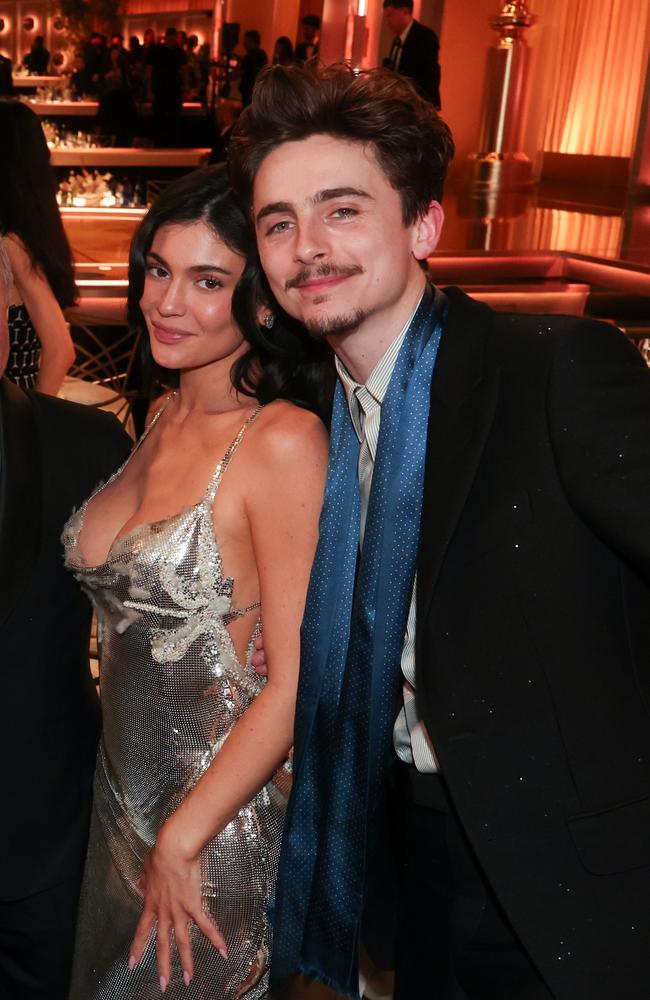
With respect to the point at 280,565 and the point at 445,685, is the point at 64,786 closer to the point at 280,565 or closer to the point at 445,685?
the point at 280,565

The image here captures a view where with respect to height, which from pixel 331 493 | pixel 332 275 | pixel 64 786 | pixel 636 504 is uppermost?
pixel 332 275

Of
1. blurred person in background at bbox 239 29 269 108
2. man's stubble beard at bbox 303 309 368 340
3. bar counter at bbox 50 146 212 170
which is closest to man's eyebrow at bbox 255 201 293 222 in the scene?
man's stubble beard at bbox 303 309 368 340

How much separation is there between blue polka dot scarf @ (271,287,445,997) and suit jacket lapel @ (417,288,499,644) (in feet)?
0.22

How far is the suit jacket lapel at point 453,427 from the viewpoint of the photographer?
135 cm

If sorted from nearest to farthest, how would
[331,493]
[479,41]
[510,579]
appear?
1. [510,579]
2. [331,493]
3. [479,41]

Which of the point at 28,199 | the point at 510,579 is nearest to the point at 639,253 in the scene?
the point at 28,199

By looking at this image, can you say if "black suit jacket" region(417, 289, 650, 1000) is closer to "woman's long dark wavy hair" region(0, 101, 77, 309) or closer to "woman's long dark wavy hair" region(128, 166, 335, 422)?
"woman's long dark wavy hair" region(128, 166, 335, 422)

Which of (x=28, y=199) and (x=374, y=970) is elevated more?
(x=28, y=199)

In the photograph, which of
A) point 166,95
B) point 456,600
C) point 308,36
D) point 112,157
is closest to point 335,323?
point 456,600

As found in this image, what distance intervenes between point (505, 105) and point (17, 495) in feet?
45.2

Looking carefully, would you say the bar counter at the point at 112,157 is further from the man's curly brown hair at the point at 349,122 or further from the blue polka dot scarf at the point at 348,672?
the blue polka dot scarf at the point at 348,672

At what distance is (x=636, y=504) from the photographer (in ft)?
3.97

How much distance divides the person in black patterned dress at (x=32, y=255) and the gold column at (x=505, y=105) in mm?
11442

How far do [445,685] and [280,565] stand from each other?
1.22 feet
